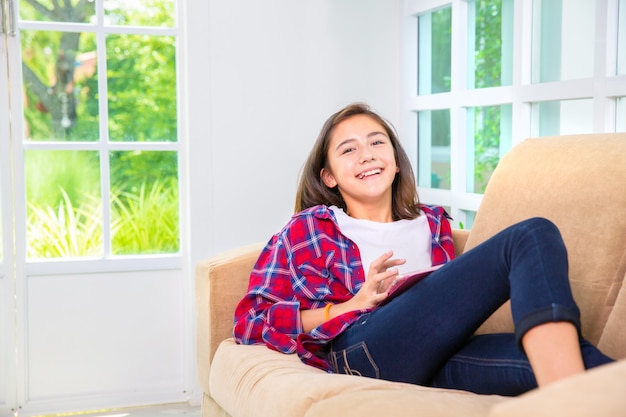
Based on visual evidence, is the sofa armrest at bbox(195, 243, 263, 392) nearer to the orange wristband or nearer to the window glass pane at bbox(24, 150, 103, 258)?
the orange wristband

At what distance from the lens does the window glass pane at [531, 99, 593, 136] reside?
235 centimetres

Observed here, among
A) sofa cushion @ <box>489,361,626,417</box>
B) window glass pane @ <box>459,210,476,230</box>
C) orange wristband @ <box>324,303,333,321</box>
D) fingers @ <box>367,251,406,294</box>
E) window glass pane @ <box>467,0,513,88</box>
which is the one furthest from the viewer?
window glass pane @ <box>459,210,476,230</box>

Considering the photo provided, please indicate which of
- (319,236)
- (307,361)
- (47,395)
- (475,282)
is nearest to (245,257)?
(319,236)

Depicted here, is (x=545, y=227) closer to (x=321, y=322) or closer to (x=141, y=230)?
(x=321, y=322)

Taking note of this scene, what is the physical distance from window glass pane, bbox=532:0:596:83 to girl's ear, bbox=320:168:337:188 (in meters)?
0.77

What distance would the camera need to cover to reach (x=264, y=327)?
2.03m

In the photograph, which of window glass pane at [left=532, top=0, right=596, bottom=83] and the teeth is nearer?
the teeth

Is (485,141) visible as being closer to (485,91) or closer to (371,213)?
(485,91)

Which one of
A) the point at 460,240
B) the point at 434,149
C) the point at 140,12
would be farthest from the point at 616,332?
the point at 140,12

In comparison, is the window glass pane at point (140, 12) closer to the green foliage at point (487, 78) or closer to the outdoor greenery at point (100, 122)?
the outdoor greenery at point (100, 122)

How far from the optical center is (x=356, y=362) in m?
1.78

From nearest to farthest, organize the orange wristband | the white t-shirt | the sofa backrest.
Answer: the sofa backrest, the orange wristband, the white t-shirt

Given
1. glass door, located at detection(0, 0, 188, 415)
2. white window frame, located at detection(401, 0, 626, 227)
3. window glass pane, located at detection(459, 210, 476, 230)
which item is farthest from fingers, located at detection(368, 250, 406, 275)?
glass door, located at detection(0, 0, 188, 415)

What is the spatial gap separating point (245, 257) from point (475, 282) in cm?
87
